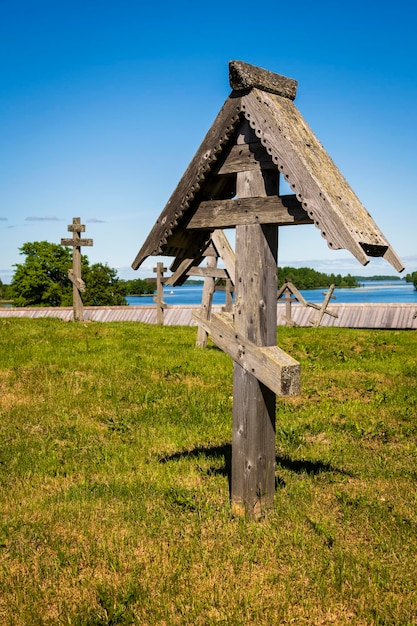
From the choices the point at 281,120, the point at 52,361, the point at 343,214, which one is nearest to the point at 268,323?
the point at 343,214

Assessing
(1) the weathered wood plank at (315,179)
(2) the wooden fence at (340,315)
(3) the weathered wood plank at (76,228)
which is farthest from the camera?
(2) the wooden fence at (340,315)

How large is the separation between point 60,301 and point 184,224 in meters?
61.6

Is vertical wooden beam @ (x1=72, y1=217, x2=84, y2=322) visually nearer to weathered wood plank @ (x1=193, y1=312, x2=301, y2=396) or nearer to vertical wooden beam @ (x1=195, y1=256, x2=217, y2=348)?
vertical wooden beam @ (x1=195, y1=256, x2=217, y2=348)

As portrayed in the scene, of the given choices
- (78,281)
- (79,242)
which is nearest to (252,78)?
(79,242)

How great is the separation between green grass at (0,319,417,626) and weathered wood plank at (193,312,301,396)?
1572 mm

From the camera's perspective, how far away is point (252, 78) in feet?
19.9

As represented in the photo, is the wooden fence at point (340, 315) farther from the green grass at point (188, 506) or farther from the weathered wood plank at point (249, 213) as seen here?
the weathered wood plank at point (249, 213)

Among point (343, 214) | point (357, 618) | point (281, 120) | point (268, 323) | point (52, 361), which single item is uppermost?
point (281, 120)

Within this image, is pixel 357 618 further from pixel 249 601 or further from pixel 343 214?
pixel 343 214

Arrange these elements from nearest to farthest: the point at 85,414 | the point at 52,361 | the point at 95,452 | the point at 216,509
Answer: the point at 216,509 < the point at 95,452 < the point at 85,414 < the point at 52,361

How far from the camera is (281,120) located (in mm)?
5949

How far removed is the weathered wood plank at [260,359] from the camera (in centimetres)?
577

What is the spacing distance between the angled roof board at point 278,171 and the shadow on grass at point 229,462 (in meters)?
2.94

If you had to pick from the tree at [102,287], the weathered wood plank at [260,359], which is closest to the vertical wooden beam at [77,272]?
the weathered wood plank at [260,359]
